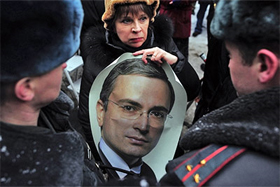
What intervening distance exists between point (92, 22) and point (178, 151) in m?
1.71

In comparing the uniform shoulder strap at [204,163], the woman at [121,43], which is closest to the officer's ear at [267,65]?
the uniform shoulder strap at [204,163]

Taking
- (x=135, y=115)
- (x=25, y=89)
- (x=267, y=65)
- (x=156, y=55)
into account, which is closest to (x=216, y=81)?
(x=156, y=55)

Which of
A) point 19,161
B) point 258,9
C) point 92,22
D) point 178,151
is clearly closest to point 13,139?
point 19,161

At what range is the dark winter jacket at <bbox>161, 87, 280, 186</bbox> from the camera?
695 mm

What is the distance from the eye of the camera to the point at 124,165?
132cm

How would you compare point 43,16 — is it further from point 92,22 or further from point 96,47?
point 92,22

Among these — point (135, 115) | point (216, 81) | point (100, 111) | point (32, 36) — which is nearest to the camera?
point (32, 36)

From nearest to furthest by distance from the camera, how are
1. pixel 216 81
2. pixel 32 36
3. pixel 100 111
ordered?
pixel 32 36 < pixel 100 111 < pixel 216 81

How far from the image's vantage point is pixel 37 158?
0.74 meters

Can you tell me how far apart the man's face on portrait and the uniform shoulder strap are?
1.69ft

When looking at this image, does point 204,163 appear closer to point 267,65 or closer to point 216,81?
point 267,65

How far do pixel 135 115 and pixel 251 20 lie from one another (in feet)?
2.43

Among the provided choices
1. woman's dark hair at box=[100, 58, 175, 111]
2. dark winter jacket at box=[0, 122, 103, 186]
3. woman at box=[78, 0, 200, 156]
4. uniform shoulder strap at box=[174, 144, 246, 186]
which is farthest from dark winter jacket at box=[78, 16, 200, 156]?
uniform shoulder strap at box=[174, 144, 246, 186]

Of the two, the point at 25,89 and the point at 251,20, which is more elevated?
the point at 251,20
